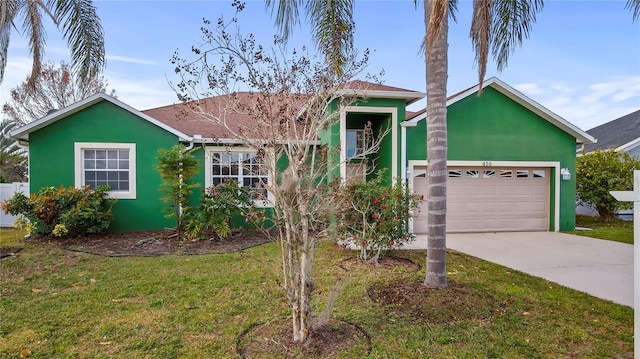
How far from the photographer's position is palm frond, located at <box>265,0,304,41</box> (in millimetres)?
6208

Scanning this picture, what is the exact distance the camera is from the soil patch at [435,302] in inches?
163

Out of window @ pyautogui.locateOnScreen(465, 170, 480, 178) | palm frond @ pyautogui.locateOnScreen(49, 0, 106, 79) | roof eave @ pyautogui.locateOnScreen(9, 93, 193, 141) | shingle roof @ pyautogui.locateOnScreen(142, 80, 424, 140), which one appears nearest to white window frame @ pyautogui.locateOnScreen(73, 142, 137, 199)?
roof eave @ pyautogui.locateOnScreen(9, 93, 193, 141)

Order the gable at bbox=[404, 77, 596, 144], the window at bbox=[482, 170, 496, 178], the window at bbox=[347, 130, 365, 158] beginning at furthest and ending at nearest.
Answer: the window at bbox=[347, 130, 365, 158]
the window at bbox=[482, 170, 496, 178]
the gable at bbox=[404, 77, 596, 144]

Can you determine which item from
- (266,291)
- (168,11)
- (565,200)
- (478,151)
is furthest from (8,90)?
(565,200)

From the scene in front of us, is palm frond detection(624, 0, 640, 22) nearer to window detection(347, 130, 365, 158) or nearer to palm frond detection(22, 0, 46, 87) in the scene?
window detection(347, 130, 365, 158)

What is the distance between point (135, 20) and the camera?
921 centimetres

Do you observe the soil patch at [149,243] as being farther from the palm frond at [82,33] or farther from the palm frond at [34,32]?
the palm frond at [82,33]

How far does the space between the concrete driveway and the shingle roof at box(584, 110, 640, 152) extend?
924 cm

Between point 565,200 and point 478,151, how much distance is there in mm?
3483

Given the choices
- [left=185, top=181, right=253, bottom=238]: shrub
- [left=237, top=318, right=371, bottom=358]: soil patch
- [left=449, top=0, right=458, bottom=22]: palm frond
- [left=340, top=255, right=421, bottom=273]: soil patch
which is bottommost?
[left=340, top=255, right=421, bottom=273]: soil patch

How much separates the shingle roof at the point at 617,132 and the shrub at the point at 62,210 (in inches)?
812

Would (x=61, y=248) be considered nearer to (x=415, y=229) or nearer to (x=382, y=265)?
(x=382, y=265)

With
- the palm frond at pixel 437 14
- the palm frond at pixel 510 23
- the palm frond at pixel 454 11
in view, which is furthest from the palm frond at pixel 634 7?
the palm frond at pixel 437 14

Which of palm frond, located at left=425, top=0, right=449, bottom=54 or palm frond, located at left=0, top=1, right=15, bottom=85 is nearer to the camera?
palm frond, located at left=425, top=0, right=449, bottom=54
